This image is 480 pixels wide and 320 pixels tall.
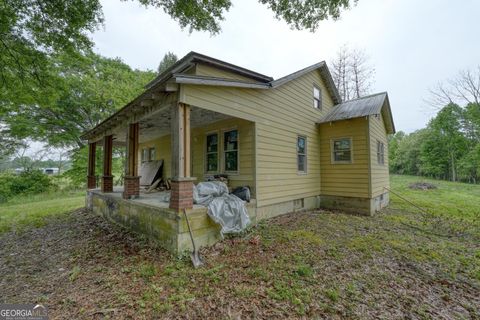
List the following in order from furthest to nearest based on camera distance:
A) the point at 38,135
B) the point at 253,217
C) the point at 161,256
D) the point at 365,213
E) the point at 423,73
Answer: the point at 423,73 → the point at 38,135 → the point at 365,213 → the point at 253,217 → the point at 161,256

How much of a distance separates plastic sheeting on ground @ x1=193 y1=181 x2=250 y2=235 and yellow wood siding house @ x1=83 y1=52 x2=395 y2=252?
82 cm

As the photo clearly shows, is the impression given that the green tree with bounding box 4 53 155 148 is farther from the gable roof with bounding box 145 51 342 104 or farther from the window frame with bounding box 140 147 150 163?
the gable roof with bounding box 145 51 342 104

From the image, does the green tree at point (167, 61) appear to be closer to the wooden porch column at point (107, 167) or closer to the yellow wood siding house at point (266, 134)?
the yellow wood siding house at point (266, 134)

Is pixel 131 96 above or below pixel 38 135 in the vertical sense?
above

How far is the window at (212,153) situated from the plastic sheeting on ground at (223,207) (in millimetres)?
2497

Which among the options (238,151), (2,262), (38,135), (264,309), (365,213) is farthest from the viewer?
(38,135)

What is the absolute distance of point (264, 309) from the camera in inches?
106

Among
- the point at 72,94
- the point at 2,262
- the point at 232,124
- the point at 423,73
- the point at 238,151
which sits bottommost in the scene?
the point at 2,262

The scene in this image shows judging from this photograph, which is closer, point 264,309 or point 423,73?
point 264,309

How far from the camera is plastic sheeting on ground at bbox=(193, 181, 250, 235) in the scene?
182 inches

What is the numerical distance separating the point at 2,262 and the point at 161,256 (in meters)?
3.58

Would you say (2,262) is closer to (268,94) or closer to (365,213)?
(268,94)

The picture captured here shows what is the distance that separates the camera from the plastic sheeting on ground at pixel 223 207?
4.62 meters

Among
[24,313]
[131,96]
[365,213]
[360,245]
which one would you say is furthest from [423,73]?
[24,313]
